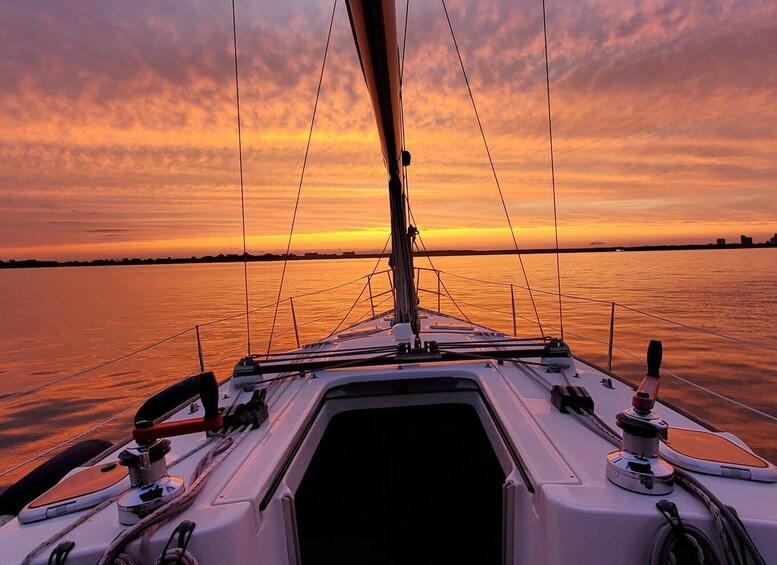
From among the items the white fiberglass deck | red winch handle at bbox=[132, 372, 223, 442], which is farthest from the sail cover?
red winch handle at bbox=[132, 372, 223, 442]

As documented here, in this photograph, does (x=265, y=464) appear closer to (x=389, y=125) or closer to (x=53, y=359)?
(x=389, y=125)

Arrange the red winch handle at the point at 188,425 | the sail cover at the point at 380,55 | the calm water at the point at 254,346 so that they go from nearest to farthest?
the red winch handle at the point at 188,425 → the sail cover at the point at 380,55 → the calm water at the point at 254,346

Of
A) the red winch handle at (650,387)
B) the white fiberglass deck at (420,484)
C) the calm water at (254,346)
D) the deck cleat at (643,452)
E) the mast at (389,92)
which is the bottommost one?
the calm water at (254,346)

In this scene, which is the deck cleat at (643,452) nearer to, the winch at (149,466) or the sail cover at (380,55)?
the winch at (149,466)

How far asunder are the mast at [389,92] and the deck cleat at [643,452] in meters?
2.24

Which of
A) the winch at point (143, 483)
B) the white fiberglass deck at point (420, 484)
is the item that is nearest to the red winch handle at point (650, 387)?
the white fiberglass deck at point (420, 484)

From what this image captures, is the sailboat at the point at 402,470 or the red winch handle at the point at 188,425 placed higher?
the red winch handle at the point at 188,425

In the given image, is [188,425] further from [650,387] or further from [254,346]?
[254,346]

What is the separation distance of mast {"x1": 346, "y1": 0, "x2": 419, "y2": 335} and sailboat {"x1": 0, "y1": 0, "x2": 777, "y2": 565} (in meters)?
0.01

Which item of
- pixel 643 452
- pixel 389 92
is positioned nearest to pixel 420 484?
pixel 643 452

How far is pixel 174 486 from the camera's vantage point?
1369 millimetres

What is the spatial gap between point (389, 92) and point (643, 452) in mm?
2637

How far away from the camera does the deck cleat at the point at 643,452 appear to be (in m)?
1.32

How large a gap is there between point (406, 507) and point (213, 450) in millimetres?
1886
